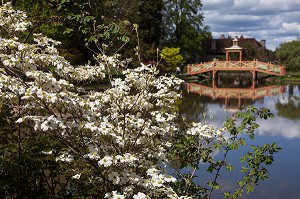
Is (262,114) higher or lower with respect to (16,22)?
lower

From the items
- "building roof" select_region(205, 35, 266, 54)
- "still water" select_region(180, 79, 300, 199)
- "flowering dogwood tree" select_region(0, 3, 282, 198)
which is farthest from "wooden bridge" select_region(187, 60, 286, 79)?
"flowering dogwood tree" select_region(0, 3, 282, 198)

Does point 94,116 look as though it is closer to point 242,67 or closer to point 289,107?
point 289,107

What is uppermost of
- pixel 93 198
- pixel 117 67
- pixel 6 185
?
pixel 117 67

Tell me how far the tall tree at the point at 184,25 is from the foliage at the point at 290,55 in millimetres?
10426

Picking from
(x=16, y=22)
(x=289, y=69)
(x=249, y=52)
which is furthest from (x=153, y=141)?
(x=249, y=52)

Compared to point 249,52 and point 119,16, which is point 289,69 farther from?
point 119,16

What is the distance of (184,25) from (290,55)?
13.4 meters

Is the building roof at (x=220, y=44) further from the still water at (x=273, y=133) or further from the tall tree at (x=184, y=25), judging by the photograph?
the still water at (x=273, y=133)

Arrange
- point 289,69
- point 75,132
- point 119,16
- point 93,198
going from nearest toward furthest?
point 75,132 → point 93,198 → point 119,16 → point 289,69

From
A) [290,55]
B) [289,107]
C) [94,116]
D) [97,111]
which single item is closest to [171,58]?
[290,55]

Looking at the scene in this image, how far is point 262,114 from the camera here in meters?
4.10

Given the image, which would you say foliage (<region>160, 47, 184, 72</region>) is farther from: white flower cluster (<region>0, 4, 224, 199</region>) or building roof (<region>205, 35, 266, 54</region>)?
white flower cluster (<region>0, 4, 224, 199</region>)

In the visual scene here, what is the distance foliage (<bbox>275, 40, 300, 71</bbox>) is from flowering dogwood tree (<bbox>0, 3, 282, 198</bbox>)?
42.5 m

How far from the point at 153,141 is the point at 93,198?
40.3 inches
